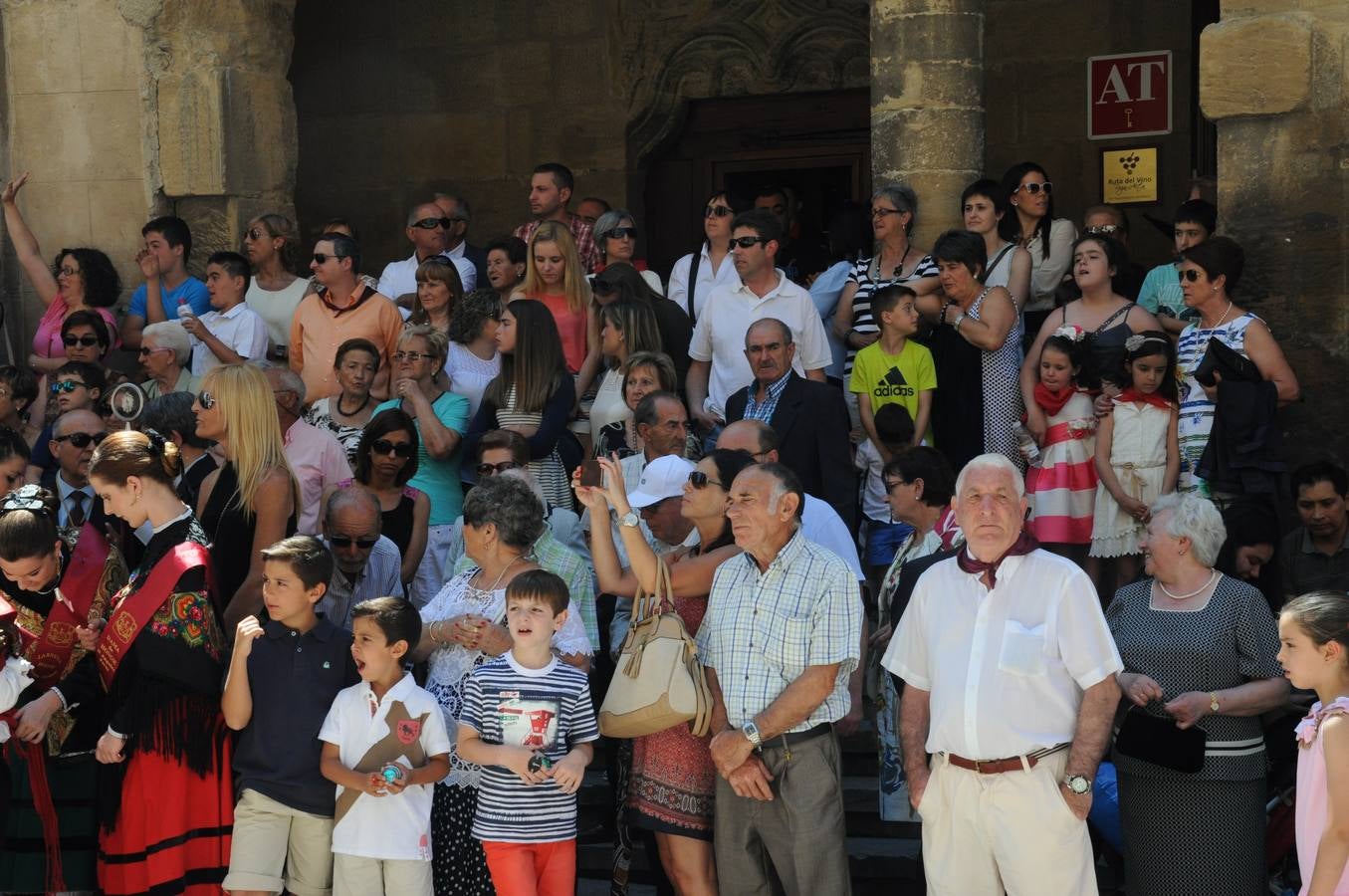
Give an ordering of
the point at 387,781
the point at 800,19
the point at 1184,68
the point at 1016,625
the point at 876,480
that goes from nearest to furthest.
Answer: the point at 1016,625 → the point at 387,781 → the point at 876,480 → the point at 1184,68 → the point at 800,19

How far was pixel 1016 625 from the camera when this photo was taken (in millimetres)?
4852

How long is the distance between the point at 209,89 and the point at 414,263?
58.4 inches

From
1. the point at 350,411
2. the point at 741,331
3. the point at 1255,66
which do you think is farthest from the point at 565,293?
the point at 1255,66

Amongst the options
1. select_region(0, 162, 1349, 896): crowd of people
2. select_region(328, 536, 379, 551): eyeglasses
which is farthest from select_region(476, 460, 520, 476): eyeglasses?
select_region(328, 536, 379, 551): eyeglasses

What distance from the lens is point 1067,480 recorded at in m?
7.10

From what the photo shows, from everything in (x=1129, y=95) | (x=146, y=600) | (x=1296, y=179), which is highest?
(x=1129, y=95)

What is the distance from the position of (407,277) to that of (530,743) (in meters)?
4.34

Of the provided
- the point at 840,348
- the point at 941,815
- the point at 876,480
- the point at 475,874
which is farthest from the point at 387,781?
the point at 840,348

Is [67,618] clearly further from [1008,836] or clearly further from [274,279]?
[274,279]

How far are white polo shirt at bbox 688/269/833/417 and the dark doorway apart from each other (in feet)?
12.2

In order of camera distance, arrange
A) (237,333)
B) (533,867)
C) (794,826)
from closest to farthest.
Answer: (794,826)
(533,867)
(237,333)

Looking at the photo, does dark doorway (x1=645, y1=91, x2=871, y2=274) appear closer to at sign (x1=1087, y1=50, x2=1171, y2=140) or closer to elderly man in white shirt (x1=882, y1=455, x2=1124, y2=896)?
at sign (x1=1087, y1=50, x2=1171, y2=140)

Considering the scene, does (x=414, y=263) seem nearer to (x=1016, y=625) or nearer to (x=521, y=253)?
(x=521, y=253)

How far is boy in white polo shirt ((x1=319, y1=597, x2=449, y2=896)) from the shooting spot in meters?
5.29
